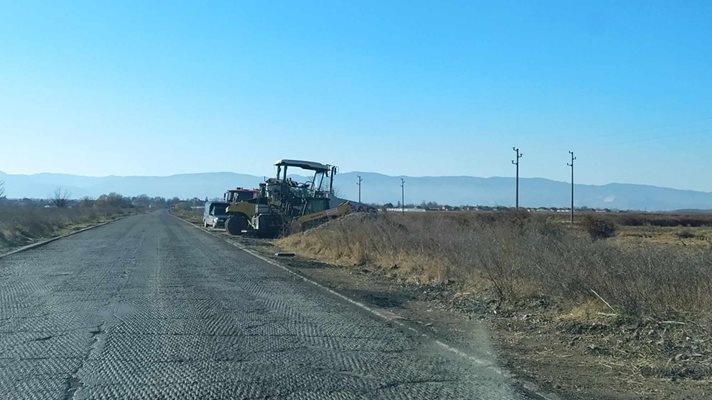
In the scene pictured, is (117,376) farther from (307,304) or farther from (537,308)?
(537,308)

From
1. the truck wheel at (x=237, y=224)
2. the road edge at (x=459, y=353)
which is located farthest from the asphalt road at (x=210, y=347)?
the truck wheel at (x=237, y=224)

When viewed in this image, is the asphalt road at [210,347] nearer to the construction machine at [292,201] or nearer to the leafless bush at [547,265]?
the leafless bush at [547,265]

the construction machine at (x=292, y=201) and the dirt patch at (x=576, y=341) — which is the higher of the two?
the construction machine at (x=292, y=201)

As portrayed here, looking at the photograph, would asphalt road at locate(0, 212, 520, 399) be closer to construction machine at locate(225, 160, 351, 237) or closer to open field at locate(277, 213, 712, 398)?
open field at locate(277, 213, 712, 398)

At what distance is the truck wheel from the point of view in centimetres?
4781

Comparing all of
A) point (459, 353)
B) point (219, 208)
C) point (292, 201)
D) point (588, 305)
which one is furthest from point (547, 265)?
point (219, 208)

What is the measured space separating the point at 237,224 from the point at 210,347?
3826 cm

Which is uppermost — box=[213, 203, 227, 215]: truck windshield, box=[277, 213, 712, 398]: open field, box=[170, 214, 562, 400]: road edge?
box=[213, 203, 227, 215]: truck windshield

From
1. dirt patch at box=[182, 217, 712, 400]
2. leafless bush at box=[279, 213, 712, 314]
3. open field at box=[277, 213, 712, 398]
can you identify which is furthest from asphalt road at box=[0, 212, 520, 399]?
leafless bush at box=[279, 213, 712, 314]

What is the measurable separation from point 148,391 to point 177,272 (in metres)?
14.1

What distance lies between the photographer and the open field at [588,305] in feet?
30.0

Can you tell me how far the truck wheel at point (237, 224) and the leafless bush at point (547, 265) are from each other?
72.9 feet

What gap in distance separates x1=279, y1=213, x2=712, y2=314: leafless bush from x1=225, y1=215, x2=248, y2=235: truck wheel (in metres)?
22.2

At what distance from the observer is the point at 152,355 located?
9.68 meters
